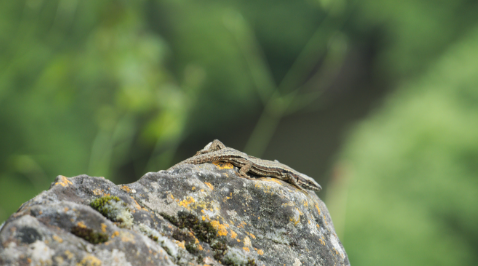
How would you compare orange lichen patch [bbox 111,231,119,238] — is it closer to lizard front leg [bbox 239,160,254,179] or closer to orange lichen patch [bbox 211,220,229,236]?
orange lichen patch [bbox 211,220,229,236]

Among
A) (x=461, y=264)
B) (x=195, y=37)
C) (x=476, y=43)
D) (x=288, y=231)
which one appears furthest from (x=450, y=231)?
(x=195, y=37)

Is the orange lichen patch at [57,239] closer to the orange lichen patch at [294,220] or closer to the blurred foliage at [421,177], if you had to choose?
the orange lichen patch at [294,220]

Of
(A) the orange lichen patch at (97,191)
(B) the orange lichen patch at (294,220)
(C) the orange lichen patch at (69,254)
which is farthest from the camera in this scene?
(B) the orange lichen patch at (294,220)

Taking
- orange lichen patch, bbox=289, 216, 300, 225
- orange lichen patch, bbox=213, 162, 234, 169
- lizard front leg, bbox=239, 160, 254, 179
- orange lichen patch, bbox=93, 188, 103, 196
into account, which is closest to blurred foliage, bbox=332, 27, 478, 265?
lizard front leg, bbox=239, 160, 254, 179

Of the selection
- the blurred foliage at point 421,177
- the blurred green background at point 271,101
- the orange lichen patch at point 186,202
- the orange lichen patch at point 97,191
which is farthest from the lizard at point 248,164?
the blurred foliage at point 421,177

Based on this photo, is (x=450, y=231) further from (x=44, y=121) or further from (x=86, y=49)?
(x=44, y=121)

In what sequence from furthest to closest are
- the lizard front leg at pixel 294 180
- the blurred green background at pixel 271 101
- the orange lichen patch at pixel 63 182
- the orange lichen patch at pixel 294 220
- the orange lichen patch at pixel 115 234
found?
the blurred green background at pixel 271 101 → the lizard front leg at pixel 294 180 → the orange lichen patch at pixel 294 220 → the orange lichen patch at pixel 63 182 → the orange lichen patch at pixel 115 234

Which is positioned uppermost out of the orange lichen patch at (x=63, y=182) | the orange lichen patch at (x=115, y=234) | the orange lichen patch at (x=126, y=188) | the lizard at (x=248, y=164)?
the lizard at (x=248, y=164)
